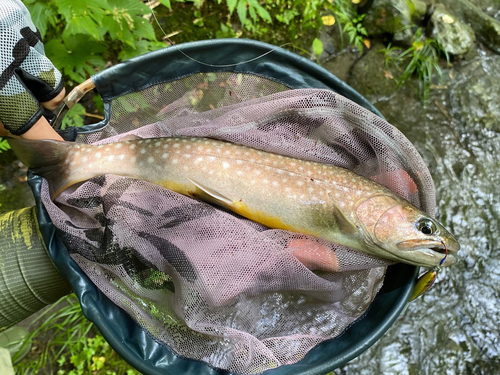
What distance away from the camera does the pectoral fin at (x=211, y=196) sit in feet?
4.96

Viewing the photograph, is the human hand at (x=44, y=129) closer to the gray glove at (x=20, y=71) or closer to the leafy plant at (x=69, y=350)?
the gray glove at (x=20, y=71)

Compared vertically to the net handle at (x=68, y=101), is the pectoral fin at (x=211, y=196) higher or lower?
lower

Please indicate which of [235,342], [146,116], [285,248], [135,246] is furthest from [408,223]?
[146,116]

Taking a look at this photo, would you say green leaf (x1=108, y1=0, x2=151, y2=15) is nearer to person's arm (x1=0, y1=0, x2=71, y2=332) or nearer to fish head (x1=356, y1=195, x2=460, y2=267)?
person's arm (x1=0, y1=0, x2=71, y2=332)

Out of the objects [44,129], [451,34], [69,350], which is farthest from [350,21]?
[69,350]

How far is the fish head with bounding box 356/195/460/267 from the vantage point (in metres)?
1.40

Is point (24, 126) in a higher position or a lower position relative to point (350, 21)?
lower

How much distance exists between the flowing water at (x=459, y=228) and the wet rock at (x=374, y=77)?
0.29 ft

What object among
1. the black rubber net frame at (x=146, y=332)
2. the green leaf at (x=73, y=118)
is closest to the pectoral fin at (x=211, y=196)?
the black rubber net frame at (x=146, y=332)

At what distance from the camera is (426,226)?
4.64 feet

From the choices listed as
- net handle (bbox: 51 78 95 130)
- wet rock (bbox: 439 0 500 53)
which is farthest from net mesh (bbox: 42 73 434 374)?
wet rock (bbox: 439 0 500 53)

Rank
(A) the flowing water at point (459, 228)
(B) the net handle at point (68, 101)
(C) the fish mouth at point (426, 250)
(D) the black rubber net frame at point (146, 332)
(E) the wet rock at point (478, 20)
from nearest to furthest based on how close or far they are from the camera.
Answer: (D) the black rubber net frame at point (146, 332), (C) the fish mouth at point (426, 250), (B) the net handle at point (68, 101), (A) the flowing water at point (459, 228), (E) the wet rock at point (478, 20)

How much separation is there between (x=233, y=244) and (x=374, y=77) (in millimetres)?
2331

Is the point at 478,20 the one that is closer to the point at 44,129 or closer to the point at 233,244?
the point at 233,244
